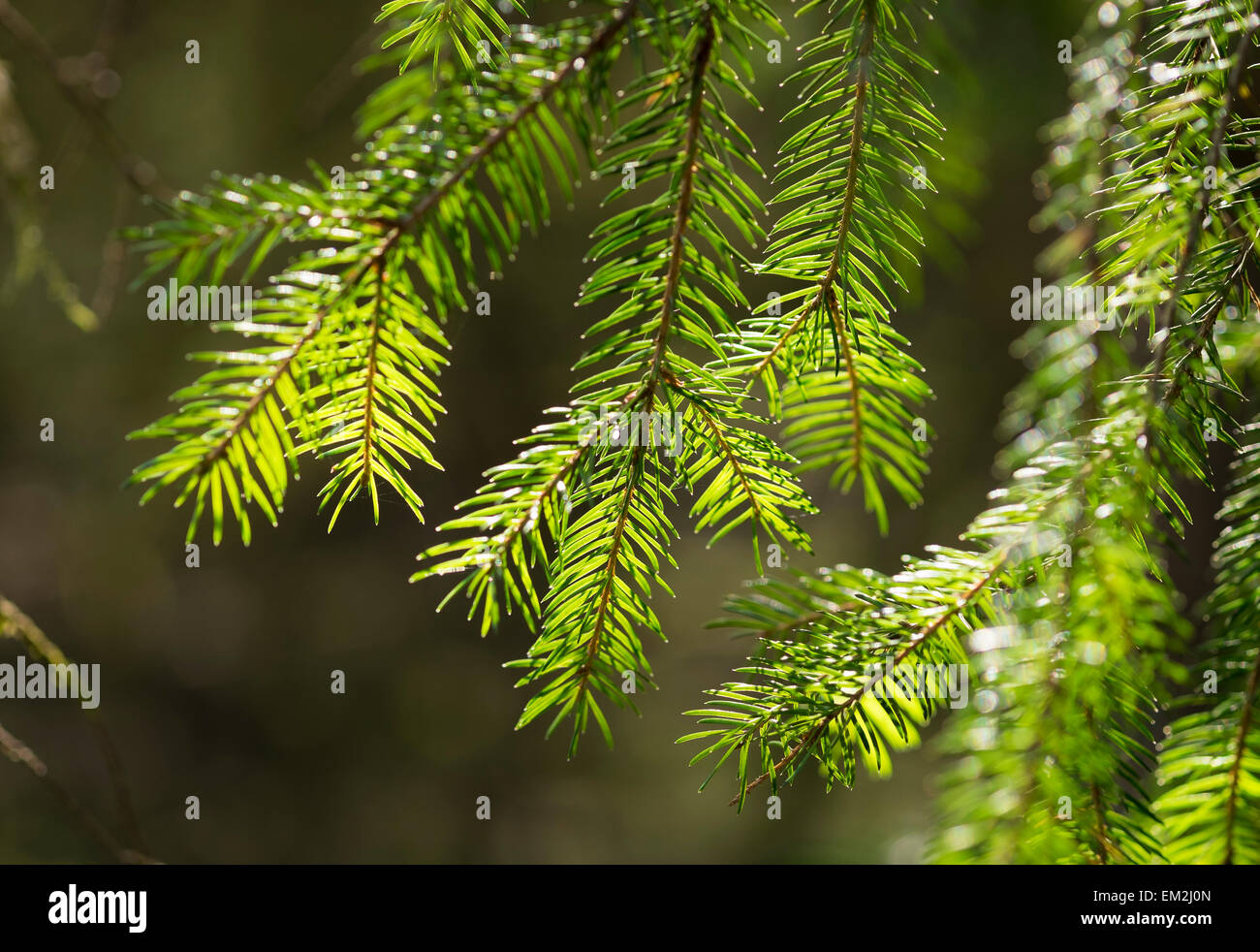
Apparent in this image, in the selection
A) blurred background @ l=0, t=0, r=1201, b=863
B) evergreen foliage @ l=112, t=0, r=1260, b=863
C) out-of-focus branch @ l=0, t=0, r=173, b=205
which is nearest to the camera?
evergreen foliage @ l=112, t=0, r=1260, b=863

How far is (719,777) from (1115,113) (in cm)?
123

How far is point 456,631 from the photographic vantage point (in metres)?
1.49

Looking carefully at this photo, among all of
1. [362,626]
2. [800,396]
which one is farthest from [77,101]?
[362,626]

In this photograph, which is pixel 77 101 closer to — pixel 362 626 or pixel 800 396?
pixel 800 396

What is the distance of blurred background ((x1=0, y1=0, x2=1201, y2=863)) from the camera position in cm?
141

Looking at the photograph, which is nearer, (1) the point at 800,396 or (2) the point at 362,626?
(1) the point at 800,396

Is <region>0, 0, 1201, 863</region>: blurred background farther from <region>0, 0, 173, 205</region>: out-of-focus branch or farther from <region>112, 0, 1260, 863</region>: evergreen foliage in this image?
<region>112, 0, 1260, 863</region>: evergreen foliage

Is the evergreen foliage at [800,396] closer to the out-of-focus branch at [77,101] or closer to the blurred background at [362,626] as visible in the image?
the out-of-focus branch at [77,101]

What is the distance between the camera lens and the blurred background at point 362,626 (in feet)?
4.62

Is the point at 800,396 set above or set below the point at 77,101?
below

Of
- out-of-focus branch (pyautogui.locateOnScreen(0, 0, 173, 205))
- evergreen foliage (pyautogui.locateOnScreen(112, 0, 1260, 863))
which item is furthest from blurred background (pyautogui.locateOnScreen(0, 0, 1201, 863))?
evergreen foliage (pyautogui.locateOnScreen(112, 0, 1260, 863))

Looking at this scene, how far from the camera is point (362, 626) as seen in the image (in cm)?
148

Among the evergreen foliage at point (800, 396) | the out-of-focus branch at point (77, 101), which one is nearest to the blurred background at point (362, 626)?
the out-of-focus branch at point (77, 101)

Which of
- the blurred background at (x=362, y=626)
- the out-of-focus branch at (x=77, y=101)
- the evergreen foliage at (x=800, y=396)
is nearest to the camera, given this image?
the evergreen foliage at (x=800, y=396)
